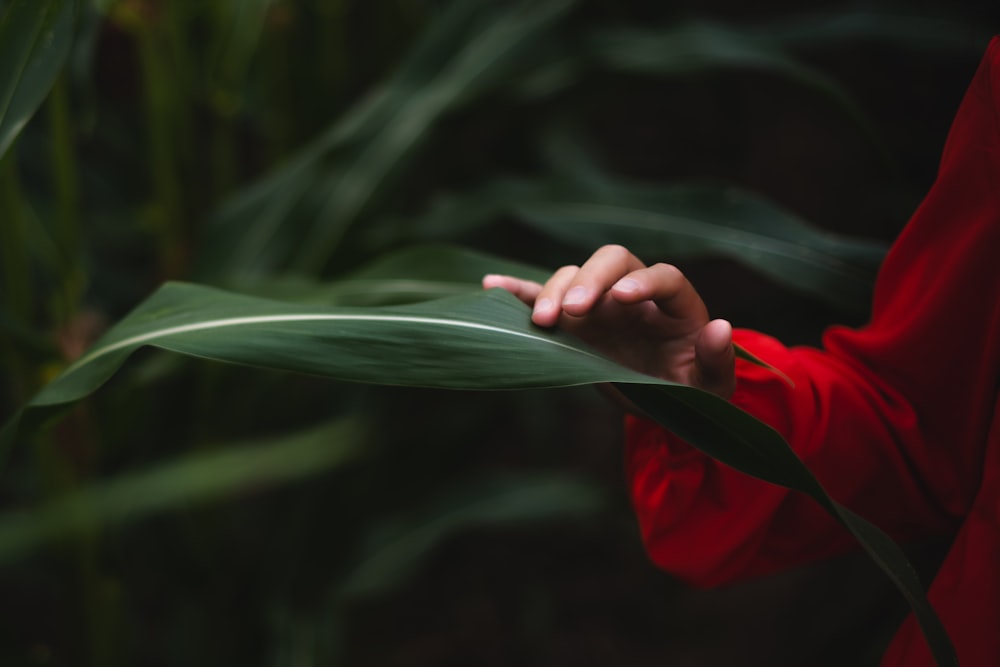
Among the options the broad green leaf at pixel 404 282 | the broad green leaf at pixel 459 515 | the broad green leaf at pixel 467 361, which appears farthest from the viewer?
the broad green leaf at pixel 459 515

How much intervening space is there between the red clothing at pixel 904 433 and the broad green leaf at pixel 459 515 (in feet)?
1.18

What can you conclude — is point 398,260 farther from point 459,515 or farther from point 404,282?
point 459,515

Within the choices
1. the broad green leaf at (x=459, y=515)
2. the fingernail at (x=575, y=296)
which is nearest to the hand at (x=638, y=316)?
the fingernail at (x=575, y=296)

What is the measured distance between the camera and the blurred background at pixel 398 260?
0.52m

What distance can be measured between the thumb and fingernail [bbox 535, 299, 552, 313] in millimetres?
55

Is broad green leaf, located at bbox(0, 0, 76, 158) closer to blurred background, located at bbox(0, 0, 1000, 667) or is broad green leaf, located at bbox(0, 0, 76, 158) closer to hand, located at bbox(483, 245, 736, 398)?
blurred background, located at bbox(0, 0, 1000, 667)

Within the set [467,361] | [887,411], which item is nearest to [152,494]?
[467,361]

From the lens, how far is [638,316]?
0.31 meters

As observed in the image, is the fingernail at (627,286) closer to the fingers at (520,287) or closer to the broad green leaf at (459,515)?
the fingers at (520,287)

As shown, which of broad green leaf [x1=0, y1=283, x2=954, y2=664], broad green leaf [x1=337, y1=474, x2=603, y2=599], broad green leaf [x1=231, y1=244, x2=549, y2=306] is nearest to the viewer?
broad green leaf [x1=0, y1=283, x2=954, y2=664]

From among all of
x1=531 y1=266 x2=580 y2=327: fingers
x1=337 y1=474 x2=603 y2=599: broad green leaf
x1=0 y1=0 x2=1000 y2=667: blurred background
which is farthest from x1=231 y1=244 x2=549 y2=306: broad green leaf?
x1=337 y1=474 x2=603 y2=599: broad green leaf

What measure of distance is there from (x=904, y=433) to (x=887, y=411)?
11mm

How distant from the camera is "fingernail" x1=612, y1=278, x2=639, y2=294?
269 millimetres

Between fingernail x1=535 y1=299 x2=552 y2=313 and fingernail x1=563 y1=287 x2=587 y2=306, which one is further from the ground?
fingernail x1=563 y1=287 x2=587 y2=306
